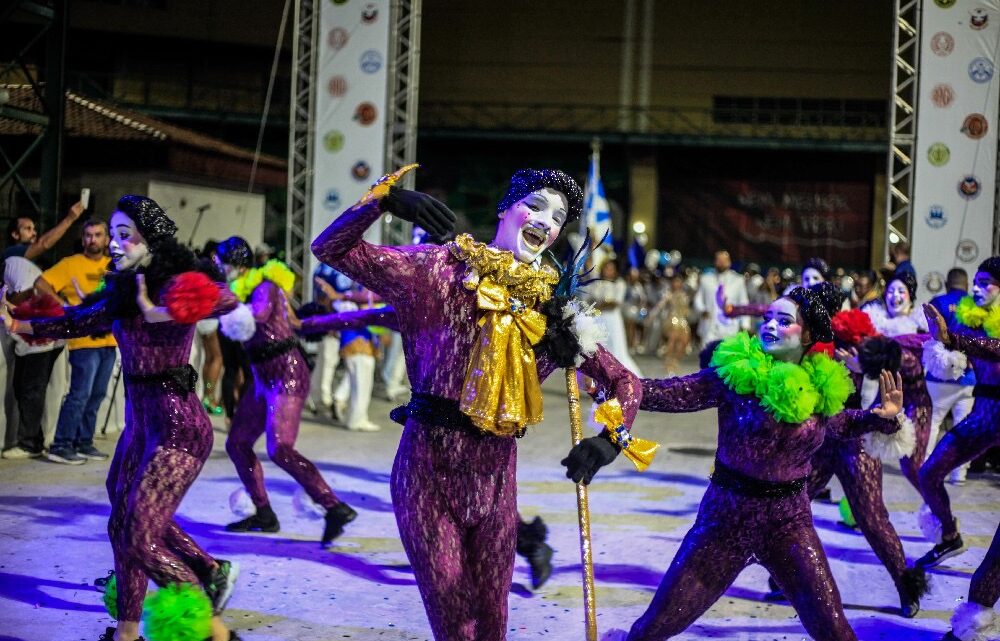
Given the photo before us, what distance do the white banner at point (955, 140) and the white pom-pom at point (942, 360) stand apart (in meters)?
6.98

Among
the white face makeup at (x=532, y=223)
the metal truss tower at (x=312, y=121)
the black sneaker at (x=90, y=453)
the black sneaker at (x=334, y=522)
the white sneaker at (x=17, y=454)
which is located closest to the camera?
the white face makeup at (x=532, y=223)

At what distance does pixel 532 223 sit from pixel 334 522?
365 cm

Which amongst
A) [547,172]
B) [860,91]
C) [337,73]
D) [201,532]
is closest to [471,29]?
[860,91]

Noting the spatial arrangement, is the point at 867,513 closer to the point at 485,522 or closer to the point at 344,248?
the point at 485,522

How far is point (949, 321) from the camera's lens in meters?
7.25

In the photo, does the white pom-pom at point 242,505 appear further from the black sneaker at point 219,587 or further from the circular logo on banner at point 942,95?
the circular logo on banner at point 942,95

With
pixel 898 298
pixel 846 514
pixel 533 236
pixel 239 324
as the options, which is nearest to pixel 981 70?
pixel 898 298

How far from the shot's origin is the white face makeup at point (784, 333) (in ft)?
13.9

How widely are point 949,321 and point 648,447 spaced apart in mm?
4509

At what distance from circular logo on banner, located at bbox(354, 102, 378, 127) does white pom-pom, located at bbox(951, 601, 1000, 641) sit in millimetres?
10076

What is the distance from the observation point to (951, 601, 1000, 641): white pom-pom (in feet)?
16.0

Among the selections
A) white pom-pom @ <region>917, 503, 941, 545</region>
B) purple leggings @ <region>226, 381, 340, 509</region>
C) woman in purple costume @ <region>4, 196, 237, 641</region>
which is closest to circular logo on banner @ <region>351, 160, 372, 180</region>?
purple leggings @ <region>226, 381, 340, 509</region>

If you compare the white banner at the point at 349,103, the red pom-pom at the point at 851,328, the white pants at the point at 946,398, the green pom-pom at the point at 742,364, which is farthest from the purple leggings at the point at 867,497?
the white banner at the point at 349,103

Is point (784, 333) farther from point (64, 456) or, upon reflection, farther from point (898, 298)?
point (64, 456)
